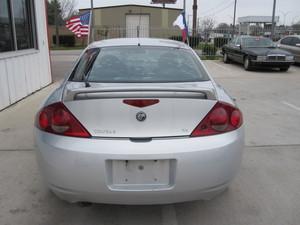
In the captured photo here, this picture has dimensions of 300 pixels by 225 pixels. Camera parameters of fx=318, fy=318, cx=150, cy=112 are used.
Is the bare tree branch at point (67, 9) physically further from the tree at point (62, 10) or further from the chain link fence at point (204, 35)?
the chain link fence at point (204, 35)

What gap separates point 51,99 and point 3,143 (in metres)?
2.37

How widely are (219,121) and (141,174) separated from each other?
73 centimetres

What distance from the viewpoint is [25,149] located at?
14.3 feet

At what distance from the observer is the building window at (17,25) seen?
22.9 ft

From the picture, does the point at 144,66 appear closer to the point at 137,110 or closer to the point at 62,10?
the point at 137,110

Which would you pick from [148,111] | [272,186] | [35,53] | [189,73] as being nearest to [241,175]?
[272,186]

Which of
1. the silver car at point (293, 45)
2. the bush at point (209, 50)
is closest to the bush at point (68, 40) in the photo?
the bush at point (209, 50)

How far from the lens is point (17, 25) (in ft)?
25.2

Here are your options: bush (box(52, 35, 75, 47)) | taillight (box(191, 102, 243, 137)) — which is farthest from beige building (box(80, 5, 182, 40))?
taillight (box(191, 102, 243, 137))

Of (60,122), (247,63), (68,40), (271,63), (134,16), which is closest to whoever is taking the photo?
(60,122)

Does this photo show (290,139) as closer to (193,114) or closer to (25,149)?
(193,114)

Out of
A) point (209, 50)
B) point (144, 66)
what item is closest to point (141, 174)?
point (144, 66)

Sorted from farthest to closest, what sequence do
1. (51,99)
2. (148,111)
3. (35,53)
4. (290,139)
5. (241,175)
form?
(35,53)
(290,139)
(241,175)
(51,99)
(148,111)

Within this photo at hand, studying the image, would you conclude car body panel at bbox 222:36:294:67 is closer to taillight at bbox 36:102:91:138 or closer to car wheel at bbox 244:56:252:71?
car wheel at bbox 244:56:252:71
